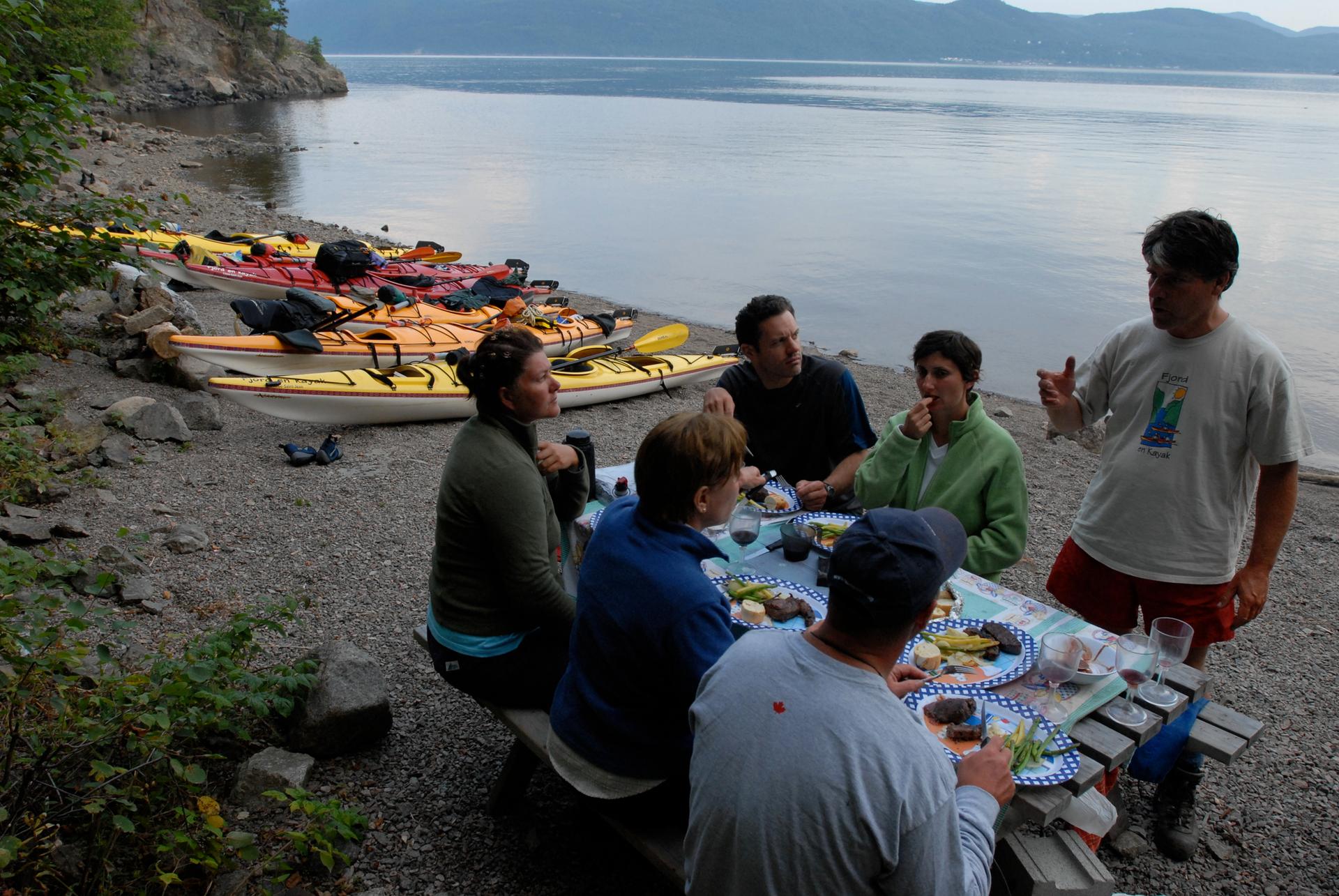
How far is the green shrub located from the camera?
2.93m

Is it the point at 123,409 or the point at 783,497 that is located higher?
the point at 783,497

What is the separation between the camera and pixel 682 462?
2520 mm

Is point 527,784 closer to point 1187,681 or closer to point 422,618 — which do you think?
point 422,618

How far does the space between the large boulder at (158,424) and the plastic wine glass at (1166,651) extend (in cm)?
801

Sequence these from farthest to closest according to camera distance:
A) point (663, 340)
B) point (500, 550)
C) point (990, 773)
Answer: point (663, 340) → point (500, 550) → point (990, 773)

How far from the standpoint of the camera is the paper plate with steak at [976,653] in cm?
293

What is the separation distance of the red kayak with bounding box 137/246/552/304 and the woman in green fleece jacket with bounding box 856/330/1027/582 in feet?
32.9

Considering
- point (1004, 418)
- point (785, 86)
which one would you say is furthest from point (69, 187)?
point (785, 86)

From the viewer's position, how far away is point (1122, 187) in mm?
37594

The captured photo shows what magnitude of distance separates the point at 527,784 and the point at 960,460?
2.45m

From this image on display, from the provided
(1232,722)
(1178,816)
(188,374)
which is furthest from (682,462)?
(188,374)

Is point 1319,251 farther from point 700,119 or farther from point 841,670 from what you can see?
point 700,119

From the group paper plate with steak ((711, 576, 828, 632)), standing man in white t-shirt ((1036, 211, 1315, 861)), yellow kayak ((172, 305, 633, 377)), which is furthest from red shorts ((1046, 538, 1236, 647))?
yellow kayak ((172, 305, 633, 377))

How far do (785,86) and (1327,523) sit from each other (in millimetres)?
140292
